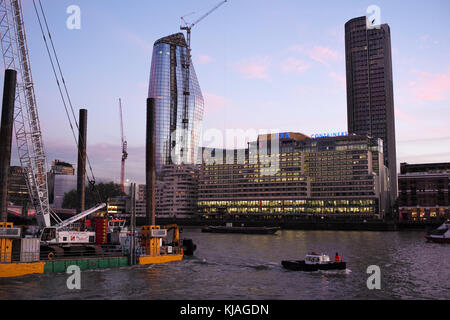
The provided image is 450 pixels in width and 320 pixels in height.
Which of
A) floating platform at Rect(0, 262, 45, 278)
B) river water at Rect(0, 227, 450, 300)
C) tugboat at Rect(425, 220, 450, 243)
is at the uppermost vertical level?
floating platform at Rect(0, 262, 45, 278)

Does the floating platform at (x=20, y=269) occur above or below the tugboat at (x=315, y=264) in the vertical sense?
above

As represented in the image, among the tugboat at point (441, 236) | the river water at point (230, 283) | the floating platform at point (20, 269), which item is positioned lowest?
the tugboat at point (441, 236)

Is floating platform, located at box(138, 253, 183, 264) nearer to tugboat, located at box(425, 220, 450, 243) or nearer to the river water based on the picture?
the river water

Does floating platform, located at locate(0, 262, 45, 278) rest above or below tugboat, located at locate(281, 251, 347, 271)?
above

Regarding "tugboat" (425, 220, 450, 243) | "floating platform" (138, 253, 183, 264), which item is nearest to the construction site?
"floating platform" (138, 253, 183, 264)

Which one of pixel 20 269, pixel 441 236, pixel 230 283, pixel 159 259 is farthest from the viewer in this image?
pixel 441 236

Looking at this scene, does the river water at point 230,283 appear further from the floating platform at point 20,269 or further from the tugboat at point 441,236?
the tugboat at point 441,236

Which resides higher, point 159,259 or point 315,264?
point 315,264

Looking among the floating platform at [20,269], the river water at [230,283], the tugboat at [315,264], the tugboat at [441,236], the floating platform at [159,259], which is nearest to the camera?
the river water at [230,283]

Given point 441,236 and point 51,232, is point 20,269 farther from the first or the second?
point 441,236

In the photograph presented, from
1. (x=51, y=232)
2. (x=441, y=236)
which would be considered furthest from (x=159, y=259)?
(x=441, y=236)

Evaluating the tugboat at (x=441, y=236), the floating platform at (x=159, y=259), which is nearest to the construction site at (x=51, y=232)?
the floating platform at (x=159, y=259)

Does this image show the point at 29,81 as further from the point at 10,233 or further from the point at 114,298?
the point at 114,298

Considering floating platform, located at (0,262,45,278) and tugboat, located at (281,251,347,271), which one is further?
tugboat, located at (281,251,347,271)
